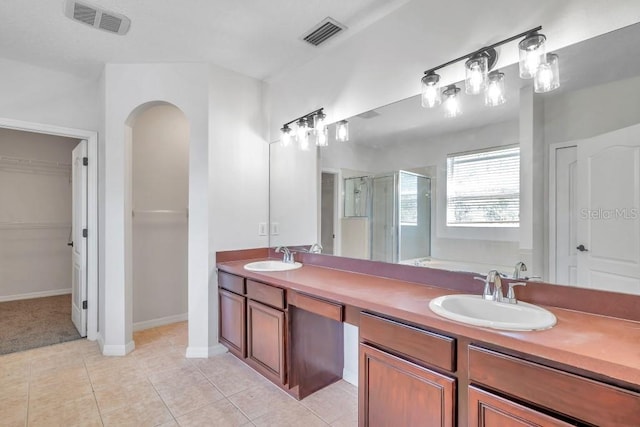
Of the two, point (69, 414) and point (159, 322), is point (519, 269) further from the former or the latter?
point (159, 322)

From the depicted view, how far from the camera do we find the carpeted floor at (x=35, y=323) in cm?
303

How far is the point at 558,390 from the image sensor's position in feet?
3.24

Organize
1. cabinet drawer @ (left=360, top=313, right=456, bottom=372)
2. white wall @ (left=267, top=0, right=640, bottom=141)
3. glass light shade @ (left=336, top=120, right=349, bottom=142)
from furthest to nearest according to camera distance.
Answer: glass light shade @ (left=336, top=120, right=349, bottom=142), white wall @ (left=267, top=0, right=640, bottom=141), cabinet drawer @ (left=360, top=313, right=456, bottom=372)

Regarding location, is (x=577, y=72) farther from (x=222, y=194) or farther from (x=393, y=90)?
(x=222, y=194)

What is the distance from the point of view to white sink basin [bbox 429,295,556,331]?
3.80 ft

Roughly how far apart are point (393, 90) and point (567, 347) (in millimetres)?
1680

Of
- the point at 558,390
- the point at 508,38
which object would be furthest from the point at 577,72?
the point at 558,390

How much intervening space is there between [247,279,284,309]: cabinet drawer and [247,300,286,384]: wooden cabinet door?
4cm

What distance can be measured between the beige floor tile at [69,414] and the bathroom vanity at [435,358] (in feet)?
3.36

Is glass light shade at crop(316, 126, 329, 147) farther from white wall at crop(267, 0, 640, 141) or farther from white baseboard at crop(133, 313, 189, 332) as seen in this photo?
white baseboard at crop(133, 313, 189, 332)

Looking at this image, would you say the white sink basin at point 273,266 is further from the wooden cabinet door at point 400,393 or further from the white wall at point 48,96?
the white wall at point 48,96

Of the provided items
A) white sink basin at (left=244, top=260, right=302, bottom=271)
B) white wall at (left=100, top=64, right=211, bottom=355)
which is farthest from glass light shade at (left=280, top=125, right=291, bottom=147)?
white sink basin at (left=244, top=260, right=302, bottom=271)

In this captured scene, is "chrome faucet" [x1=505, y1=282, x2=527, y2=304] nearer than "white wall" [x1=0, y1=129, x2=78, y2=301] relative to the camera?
Yes

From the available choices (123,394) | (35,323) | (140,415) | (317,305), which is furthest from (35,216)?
(317,305)
